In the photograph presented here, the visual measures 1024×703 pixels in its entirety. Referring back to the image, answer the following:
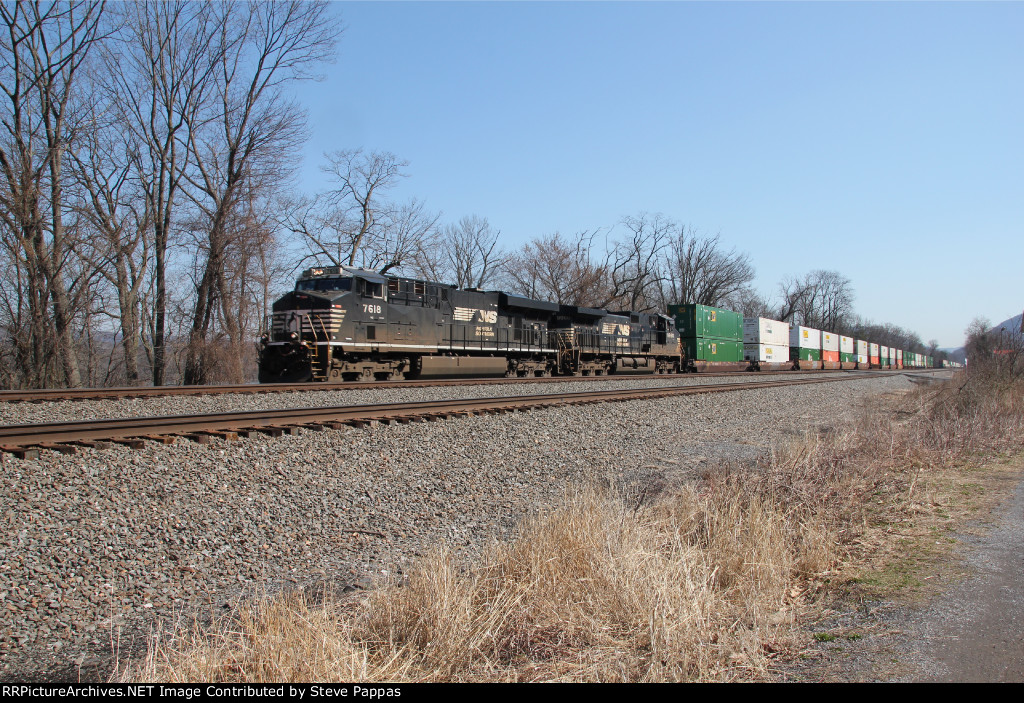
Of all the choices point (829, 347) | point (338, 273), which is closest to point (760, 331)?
point (829, 347)

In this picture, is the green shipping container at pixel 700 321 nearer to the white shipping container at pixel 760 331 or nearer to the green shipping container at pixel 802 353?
the white shipping container at pixel 760 331

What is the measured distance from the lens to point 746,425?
38.5 ft

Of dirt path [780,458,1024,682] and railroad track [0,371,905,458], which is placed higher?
railroad track [0,371,905,458]

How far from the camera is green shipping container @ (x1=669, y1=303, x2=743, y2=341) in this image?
109ft

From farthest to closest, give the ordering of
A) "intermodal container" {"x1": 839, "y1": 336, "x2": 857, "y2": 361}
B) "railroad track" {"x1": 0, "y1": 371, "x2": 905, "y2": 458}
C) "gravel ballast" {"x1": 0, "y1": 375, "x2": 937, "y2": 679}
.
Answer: "intermodal container" {"x1": 839, "y1": 336, "x2": 857, "y2": 361}
"railroad track" {"x1": 0, "y1": 371, "x2": 905, "y2": 458}
"gravel ballast" {"x1": 0, "y1": 375, "x2": 937, "y2": 679}

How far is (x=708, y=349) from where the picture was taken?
110 ft

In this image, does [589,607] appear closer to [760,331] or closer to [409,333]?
[409,333]

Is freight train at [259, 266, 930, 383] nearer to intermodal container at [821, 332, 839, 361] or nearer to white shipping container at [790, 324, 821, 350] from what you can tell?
white shipping container at [790, 324, 821, 350]

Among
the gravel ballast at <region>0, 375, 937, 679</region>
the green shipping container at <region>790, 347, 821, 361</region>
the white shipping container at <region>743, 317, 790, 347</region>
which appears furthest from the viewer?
the green shipping container at <region>790, 347, 821, 361</region>

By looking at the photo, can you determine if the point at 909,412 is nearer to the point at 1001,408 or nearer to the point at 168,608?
the point at 1001,408

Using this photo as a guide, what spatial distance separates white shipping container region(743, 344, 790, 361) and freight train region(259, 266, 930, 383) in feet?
23.9

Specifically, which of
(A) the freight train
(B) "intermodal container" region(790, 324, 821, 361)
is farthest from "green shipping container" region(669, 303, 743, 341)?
(B) "intermodal container" region(790, 324, 821, 361)

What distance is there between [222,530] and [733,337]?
35509 millimetres

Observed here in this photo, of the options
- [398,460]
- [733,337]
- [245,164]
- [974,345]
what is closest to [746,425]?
[398,460]
